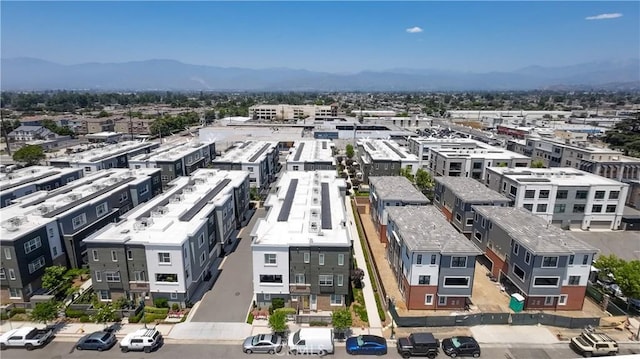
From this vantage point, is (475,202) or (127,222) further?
(475,202)

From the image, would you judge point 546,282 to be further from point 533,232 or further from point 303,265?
point 303,265

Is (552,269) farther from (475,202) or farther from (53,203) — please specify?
(53,203)

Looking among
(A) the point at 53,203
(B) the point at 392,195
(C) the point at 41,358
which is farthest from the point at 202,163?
(C) the point at 41,358

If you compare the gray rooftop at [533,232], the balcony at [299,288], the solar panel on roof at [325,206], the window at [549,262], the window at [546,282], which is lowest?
the balcony at [299,288]

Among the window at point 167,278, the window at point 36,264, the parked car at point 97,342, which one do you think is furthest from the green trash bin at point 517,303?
the window at point 36,264

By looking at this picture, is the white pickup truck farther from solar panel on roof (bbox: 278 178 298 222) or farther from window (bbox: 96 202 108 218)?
solar panel on roof (bbox: 278 178 298 222)

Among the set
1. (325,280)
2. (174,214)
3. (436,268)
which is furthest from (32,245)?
(436,268)

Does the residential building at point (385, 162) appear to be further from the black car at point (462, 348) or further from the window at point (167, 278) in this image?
the window at point (167, 278)
